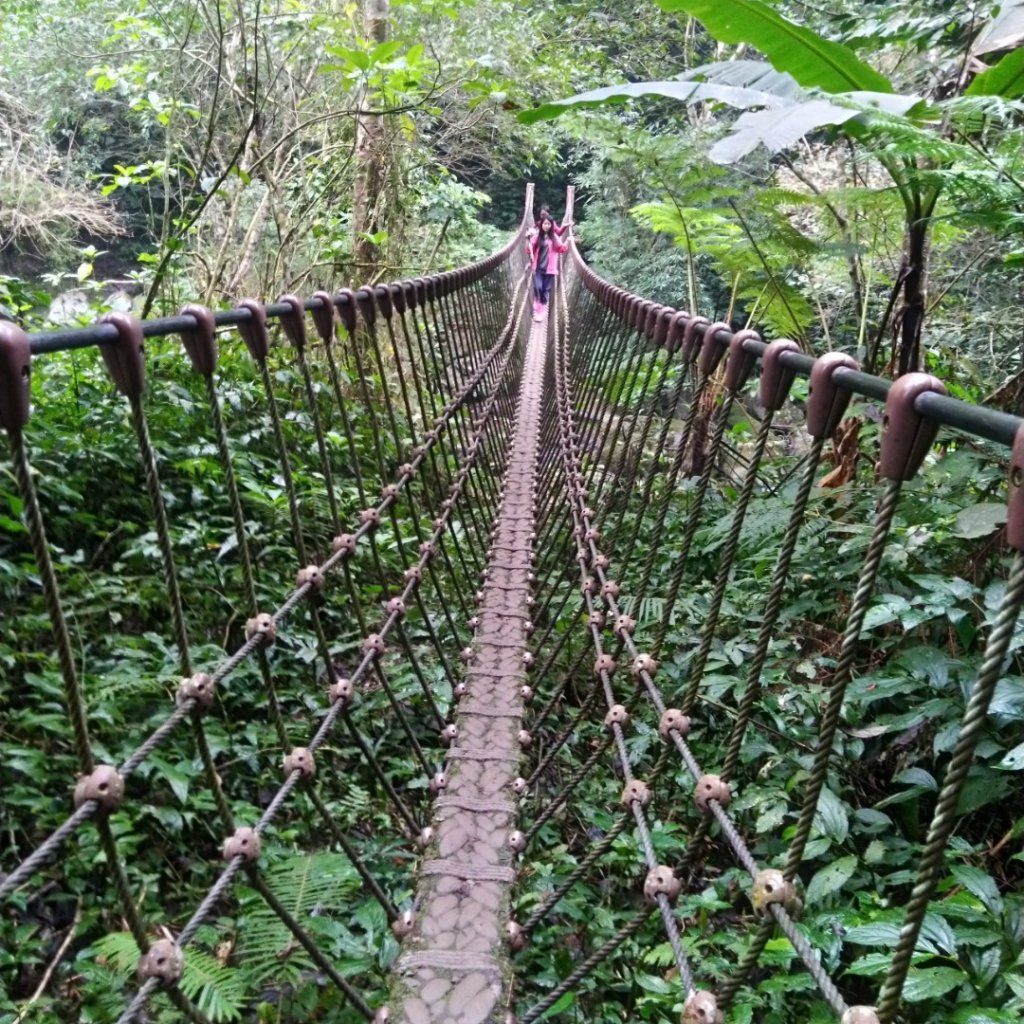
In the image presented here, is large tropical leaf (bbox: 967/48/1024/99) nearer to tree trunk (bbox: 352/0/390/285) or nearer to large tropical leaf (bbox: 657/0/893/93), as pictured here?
large tropical leaf (bbox: 657/0/893/93)

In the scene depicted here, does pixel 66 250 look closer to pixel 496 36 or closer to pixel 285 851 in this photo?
pixel 496 36

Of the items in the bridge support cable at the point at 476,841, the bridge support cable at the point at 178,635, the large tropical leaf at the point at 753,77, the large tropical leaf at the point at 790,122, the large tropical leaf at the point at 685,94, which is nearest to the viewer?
the bridge support cable at the point at 178,635

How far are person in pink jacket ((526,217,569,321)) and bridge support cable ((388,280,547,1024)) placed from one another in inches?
211

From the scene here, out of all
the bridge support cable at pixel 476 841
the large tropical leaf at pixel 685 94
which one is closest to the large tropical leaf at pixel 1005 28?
the large tropical leaf at pixel 685 94

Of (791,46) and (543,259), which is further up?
(791,46)

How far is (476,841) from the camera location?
1.33 meters

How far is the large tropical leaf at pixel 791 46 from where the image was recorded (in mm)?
1682

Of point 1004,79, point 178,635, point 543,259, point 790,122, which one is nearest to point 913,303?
point 1004,79

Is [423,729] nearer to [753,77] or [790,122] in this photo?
[790,122]

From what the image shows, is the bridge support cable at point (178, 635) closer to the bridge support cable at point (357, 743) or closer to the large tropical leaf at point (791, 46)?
the bridge support cable at point (357, 743)

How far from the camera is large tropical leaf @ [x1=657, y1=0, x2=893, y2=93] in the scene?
66.2 inches

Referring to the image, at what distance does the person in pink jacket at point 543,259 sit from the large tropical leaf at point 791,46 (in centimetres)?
515

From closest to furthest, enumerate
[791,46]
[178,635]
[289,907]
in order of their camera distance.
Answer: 1. [178,635]
2. [289,907]
3. [791,46]

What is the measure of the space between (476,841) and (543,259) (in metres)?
6.56
